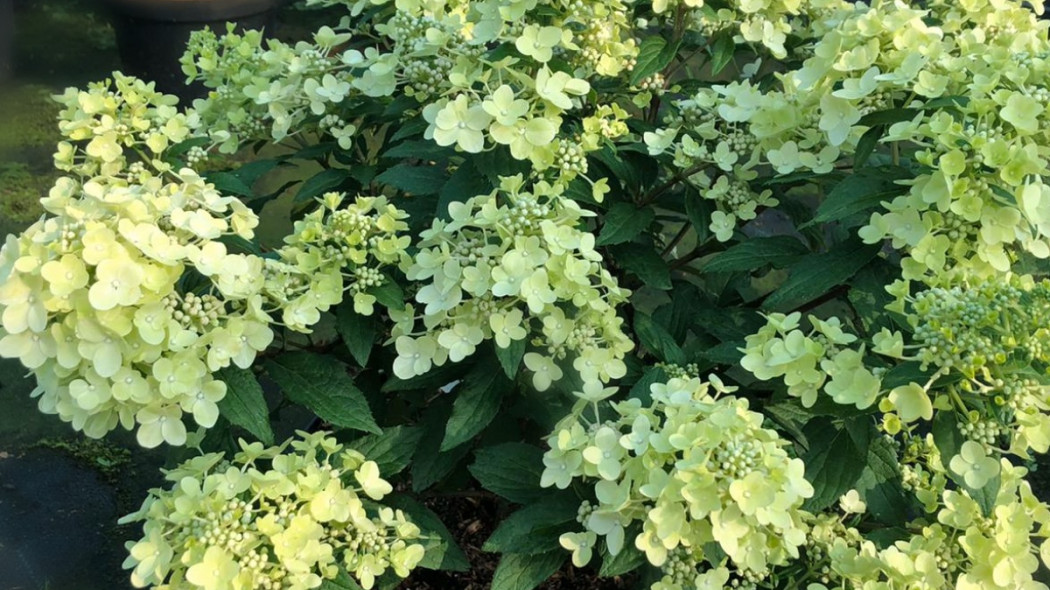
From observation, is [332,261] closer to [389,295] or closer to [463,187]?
[389,295]

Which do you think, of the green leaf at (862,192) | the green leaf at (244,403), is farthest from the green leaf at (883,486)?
the green leaf at (244,403)

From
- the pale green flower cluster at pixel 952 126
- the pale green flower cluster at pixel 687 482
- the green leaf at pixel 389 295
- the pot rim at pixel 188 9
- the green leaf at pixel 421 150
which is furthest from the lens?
the pot rim at pixel 188 9

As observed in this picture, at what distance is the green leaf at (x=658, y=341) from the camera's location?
5.56 ft

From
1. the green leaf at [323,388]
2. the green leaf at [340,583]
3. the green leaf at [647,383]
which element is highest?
the green leaf at [647,383]

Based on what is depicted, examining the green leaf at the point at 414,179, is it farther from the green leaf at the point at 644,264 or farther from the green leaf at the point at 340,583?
the green leaf at the point at 340,583

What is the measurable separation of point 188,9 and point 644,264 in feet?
11.6

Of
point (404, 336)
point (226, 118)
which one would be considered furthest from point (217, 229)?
point (226, 118)

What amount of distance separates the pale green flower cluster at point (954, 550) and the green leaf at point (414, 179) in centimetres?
93

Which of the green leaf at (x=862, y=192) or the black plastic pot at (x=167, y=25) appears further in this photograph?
the black plastic pot at (x=167, y=25)

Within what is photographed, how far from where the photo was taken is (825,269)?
1604 mm

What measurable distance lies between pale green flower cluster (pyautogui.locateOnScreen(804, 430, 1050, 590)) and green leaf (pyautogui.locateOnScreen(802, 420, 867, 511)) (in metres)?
0.04

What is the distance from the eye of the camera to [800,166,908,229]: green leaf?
150cm

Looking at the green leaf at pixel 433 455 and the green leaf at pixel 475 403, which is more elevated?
the green leaf at pixel 475 403

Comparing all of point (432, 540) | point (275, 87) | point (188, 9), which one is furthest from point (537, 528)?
point (188, 9)
